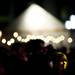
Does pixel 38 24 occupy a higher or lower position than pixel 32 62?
higher

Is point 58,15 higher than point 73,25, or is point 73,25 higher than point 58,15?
point 58,15

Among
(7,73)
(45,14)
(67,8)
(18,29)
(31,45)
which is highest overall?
(67,8)

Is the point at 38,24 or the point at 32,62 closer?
the point at 32,62

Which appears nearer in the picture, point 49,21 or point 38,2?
point 49,21

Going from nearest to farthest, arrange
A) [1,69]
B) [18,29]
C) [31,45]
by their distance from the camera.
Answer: [1,69] < [31,45] < [18,29]

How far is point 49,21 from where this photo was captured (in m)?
20.4

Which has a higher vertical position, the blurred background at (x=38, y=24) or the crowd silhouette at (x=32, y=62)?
the blurred background at (x=38, y=24)

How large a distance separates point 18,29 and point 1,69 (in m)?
13.6

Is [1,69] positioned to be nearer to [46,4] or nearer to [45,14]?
[45,14]

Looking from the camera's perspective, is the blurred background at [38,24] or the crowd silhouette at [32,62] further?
the blurred background at [38,24]

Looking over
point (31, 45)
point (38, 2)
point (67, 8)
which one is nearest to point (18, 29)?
point (38, 2)

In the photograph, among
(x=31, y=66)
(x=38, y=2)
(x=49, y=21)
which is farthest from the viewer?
(x=38, y=2)

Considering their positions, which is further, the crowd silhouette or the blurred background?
the blurred background

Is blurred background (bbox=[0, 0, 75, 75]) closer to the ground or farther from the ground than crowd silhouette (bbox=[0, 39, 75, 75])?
farther from the ground
